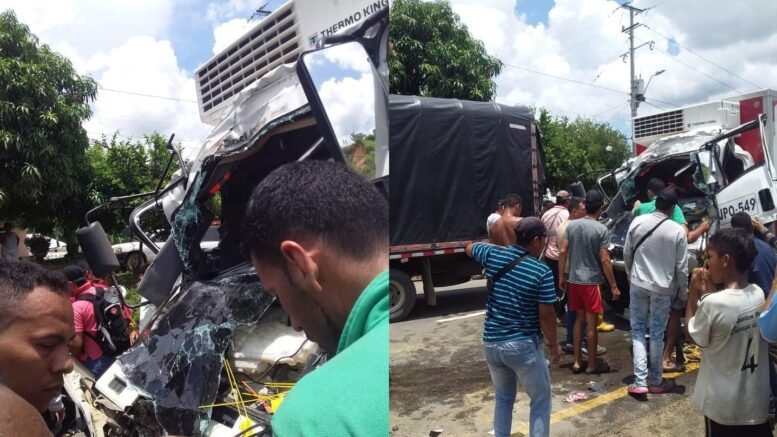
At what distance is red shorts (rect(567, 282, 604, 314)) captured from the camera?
5.03ft

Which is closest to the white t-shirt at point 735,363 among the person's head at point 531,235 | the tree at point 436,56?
the person's head at point 531,235

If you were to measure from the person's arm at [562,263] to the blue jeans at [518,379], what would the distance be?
190mm

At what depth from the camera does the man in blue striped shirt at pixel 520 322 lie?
1.17m

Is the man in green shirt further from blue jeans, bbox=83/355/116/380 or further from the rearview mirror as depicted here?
blue jeans, bbox=83/355/116/380

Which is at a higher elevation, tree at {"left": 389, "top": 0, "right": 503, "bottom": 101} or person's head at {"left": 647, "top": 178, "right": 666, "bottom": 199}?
tree at {"left": 389, "top": 0, "right": 503, "bottom": 101}

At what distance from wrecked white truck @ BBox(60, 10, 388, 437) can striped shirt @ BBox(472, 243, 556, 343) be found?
636 millimetres

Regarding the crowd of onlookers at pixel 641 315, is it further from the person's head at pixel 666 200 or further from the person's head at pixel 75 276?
the person's head at pixel 75 276

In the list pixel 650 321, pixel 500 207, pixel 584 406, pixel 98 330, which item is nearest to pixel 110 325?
A: pixel 98 330

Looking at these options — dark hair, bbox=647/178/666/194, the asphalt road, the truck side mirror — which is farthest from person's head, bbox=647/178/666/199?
the truck side mirror

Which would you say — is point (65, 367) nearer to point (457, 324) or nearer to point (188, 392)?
point (188, 392)

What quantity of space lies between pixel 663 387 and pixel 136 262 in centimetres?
163

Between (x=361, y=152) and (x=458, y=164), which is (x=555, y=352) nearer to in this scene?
(x=458, y=164)

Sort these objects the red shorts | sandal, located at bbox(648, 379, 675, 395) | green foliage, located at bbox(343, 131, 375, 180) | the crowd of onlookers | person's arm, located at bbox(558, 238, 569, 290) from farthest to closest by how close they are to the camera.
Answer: sandal, located at bbox(648, 379, 675, 395) → the red shorts → person's arm, located at bbox(558, 238, 569, 290) → the crowd of onlookers → green foliage, located at bbox(343, 131, 375, 180)

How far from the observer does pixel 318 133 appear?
879mm
